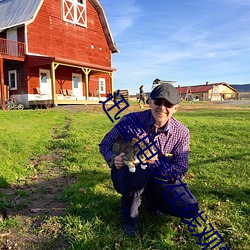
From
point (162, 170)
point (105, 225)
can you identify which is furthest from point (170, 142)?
point (105, 225)

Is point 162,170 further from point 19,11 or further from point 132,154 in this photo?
point 19,11

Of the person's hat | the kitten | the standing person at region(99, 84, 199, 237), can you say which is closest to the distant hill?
the standing person at region(99, 84, 199, 237)

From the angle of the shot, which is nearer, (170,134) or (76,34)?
(170,134)

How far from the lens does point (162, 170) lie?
272cm

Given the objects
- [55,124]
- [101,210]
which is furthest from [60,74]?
[101,210]

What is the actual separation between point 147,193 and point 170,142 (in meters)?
0.59

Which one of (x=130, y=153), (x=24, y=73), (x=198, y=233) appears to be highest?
(x=24, y=73)

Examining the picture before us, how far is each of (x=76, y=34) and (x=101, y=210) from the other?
67.9ft

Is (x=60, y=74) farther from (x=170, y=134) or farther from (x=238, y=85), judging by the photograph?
(x=238, y=85)

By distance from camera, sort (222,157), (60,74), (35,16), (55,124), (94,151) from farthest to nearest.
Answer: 1. (60,74)
2. (35,16)
3. (55,124)
4. (94,151)
5. (222,157)

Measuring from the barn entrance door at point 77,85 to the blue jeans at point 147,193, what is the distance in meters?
19.7

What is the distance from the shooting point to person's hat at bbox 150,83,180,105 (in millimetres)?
2502

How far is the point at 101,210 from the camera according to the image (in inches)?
121

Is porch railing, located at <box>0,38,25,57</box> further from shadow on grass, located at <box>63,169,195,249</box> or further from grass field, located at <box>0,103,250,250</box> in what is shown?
shadow on grass, located at <box>63,169,195,249</box>
